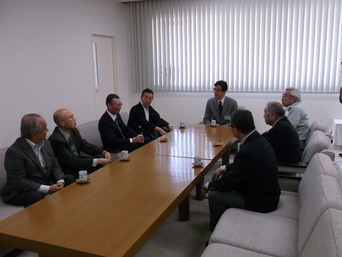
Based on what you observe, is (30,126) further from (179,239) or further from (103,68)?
(103,68)

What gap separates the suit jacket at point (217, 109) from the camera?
195 inches

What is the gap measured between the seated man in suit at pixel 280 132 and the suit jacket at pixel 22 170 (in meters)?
2.16

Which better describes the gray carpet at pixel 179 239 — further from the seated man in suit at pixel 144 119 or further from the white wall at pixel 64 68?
the white wall at pixel 64 68

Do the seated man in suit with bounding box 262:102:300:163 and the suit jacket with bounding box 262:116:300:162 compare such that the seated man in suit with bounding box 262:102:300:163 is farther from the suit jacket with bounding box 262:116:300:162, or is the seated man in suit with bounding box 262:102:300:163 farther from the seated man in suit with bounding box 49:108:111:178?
the seated man in suit with bounding box 49:108:111:178

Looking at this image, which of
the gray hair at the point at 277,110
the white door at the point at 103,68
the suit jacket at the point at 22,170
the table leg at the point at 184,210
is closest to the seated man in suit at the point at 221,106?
the gray hair at the point at 277,110

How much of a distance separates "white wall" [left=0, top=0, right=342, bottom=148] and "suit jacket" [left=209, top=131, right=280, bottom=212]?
3065mm

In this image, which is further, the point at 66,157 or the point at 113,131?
the point at 113,131

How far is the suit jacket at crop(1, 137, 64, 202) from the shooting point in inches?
93.9

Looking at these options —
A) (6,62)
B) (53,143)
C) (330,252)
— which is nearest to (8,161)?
(53,143)

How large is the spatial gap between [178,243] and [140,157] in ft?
2.76

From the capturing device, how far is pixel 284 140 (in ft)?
10.3

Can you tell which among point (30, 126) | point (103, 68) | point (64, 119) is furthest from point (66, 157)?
point (103, 68)

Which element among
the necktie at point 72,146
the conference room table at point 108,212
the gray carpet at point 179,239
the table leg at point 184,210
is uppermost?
the necktie at point 72,146

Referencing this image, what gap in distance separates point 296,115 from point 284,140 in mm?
954
